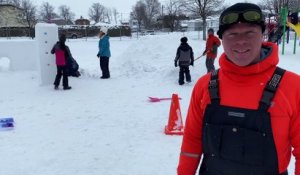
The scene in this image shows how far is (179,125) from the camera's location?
6.30 m

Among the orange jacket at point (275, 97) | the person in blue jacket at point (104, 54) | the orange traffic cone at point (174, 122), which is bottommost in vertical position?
the orange traffic cone at point (174, 122)

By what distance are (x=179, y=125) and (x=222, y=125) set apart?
438 centimetres

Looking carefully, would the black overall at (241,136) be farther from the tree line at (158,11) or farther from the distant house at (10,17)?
the distant house at (10,17)

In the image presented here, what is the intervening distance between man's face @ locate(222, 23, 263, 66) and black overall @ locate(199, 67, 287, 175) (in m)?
0.16

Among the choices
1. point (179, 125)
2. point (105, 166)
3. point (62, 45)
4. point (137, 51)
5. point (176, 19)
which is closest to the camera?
point (105, 166)

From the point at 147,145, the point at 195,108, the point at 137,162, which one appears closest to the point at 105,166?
the point at 137,162

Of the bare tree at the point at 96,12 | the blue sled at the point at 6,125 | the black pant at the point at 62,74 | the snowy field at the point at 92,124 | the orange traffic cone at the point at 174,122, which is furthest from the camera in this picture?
the bare tree at the point at 96,12

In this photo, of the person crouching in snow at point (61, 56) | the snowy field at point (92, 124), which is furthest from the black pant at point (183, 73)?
the person crouching in snow at point (61, 56)

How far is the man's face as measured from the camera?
74.3 inches

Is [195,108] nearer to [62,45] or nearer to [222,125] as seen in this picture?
[222,125]

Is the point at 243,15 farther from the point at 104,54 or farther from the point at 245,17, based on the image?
the point at 104,54

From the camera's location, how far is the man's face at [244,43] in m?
1.89

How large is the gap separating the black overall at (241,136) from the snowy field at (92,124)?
2839 mm

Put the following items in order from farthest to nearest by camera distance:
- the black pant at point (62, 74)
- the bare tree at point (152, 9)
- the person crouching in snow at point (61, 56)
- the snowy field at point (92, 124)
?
the bare tree at point (152, 9)
the black pant at point (62, 74)
the person crouching in snow at point (61, 56)
the snowy field at point (92, 124)
